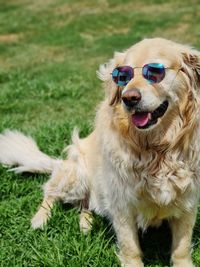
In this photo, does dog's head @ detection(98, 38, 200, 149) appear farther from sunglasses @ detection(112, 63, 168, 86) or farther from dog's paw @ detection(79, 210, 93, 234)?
dog's paw @ detection(79, 210, 93, 234)

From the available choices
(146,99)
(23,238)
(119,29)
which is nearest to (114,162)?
(146,99)

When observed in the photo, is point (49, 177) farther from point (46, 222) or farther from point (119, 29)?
point (119, 29)

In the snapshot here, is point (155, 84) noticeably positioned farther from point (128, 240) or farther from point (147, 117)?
point (128, 240)

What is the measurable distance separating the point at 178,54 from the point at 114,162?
0.73m

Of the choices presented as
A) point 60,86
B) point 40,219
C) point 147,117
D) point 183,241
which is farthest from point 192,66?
point 60,86

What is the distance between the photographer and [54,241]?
347 centimetres

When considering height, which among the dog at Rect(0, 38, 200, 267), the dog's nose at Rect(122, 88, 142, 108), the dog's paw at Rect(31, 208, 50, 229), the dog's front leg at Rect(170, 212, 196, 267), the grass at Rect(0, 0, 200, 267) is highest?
the dog's nose at Rect(122, 88, 142, 108)

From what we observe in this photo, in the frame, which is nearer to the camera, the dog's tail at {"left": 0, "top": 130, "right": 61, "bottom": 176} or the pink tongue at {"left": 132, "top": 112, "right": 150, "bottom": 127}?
the pink tongue at {"left": 132, "top": 112, "right": 150, "bottom": 127}

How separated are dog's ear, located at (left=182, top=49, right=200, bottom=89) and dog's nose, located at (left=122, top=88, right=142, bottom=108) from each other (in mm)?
359

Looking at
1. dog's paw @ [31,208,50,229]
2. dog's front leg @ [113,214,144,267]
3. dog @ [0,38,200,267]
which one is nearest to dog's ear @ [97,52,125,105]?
dog @ [0,38,200,267]

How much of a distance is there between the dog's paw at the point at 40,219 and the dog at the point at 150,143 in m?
0.50

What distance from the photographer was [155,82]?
2900 mm

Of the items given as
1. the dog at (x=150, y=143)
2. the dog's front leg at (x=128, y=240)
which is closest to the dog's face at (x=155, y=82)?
the dog at (x=150, y=143)

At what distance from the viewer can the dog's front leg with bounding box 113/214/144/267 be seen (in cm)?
327
